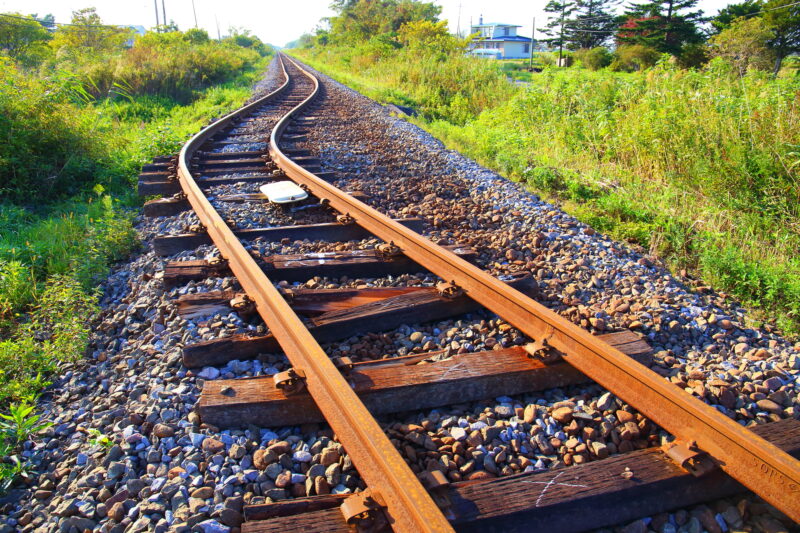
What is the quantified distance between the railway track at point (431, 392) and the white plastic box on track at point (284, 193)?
0.90m

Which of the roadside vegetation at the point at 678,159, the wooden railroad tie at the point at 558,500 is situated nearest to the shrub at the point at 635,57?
the roadside vegetation at the point at 678,159

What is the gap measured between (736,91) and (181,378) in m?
6.75

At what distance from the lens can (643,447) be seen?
2098 mm

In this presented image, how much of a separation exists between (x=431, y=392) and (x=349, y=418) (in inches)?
19.6

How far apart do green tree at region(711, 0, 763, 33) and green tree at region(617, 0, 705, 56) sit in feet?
6.85

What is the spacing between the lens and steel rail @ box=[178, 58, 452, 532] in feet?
5.14

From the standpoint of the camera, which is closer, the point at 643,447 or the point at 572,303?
the point at 643,447

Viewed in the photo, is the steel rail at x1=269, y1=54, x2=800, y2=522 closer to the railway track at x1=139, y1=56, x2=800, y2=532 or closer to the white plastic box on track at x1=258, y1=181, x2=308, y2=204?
the railway track at x1=139, y1=56, x2=800, y2=532

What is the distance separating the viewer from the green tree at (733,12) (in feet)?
124

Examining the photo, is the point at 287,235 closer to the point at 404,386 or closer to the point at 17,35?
the point at 404,386

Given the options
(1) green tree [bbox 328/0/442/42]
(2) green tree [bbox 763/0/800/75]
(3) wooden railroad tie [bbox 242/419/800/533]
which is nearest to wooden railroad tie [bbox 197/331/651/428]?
(3) wooden railroad tie [bbox 242/419/800/533]

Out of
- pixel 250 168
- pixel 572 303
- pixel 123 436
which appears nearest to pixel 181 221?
pixel 250 168

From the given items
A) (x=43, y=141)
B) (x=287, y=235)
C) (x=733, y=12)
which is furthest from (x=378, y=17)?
(x=287, y=235)

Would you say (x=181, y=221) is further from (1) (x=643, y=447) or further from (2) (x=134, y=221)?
(1) (x=643, y=447)
